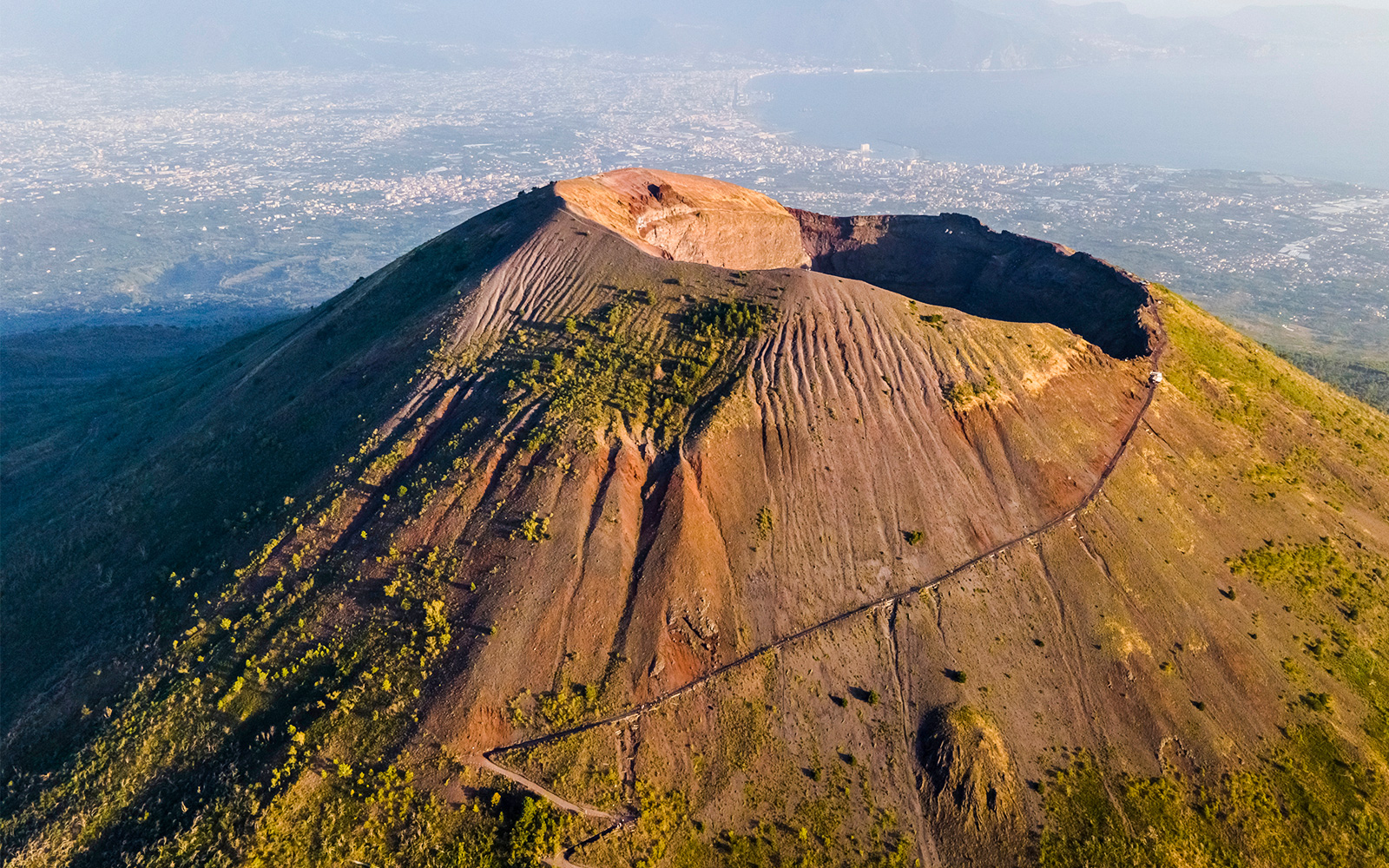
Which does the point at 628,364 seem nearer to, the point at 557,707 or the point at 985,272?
the point at 557,707

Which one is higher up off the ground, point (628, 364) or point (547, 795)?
point (628, 364)

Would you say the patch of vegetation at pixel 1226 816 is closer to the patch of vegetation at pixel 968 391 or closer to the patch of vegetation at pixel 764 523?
the patch of vegetation at pixel 764 523

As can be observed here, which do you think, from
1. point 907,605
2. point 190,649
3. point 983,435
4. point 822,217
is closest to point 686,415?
point 907,605

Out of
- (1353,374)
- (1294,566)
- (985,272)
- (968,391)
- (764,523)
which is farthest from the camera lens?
(1353,374)

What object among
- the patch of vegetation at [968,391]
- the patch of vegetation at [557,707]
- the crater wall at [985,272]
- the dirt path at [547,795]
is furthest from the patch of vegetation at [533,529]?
the crater wall at [985,272]

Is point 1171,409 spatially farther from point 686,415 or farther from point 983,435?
point 686,415

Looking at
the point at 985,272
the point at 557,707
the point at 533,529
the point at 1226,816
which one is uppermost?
the point at 985,272

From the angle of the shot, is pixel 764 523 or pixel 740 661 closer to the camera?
pixel 740 661

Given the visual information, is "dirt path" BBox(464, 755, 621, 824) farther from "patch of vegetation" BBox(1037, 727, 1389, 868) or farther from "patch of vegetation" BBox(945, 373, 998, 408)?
"patch of vegetation" BBox(945, 373, 998, 408)

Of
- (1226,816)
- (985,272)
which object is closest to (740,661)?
(1226,816)
